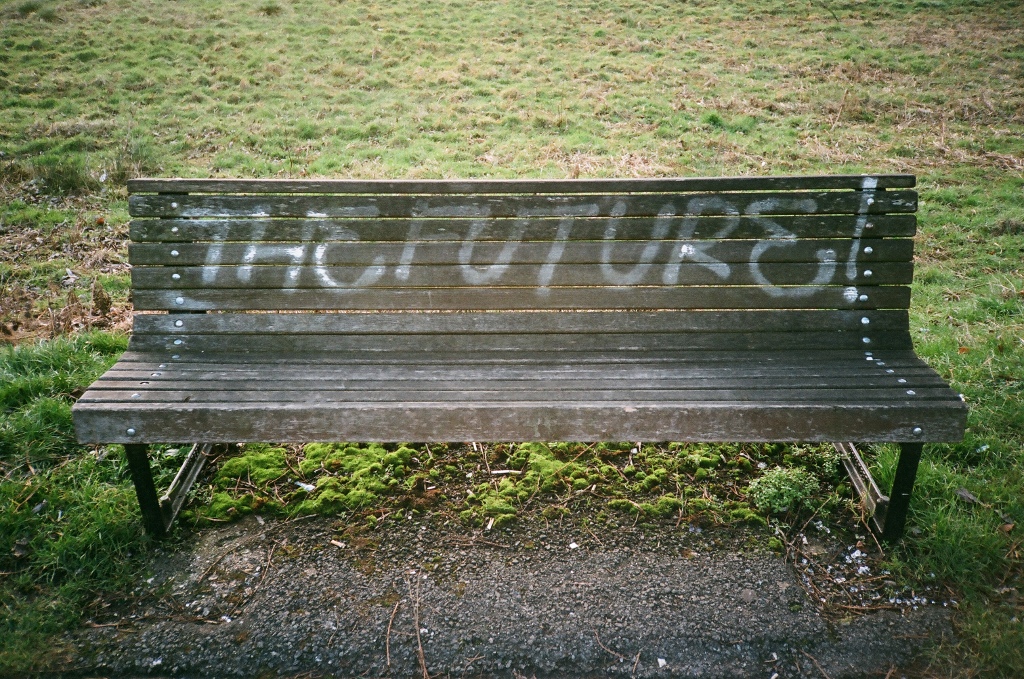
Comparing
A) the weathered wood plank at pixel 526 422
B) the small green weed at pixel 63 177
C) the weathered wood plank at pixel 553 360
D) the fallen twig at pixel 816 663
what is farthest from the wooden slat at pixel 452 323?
the small green weed at pixel 63 177

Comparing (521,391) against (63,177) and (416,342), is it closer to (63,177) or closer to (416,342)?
(416,342)

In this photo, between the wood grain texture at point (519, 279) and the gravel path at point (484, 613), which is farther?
→ the wood grain texture at point (519, 279)

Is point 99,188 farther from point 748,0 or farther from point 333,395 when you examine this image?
point 748,0

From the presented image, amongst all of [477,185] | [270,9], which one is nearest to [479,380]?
[477,185]

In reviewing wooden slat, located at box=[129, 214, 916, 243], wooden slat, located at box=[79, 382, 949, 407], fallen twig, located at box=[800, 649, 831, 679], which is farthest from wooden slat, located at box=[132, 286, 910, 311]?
fallen twig, located at box=[800, 649, 831, 679]

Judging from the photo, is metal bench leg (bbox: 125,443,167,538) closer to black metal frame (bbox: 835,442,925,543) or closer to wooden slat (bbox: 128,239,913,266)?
wooden slat (bbox: 128,239,913,266)

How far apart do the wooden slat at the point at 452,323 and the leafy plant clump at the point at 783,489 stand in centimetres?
67

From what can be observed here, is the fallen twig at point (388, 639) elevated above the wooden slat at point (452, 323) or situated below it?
below

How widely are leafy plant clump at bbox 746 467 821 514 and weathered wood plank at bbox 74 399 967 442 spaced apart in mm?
587

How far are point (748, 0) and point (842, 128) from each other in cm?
492

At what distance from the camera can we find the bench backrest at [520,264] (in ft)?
10.1

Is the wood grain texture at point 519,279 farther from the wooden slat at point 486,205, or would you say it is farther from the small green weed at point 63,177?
the small green weed at point 63,177

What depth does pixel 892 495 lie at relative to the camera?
2.77m

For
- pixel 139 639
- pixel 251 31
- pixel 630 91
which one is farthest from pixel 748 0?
pixel 139 639
